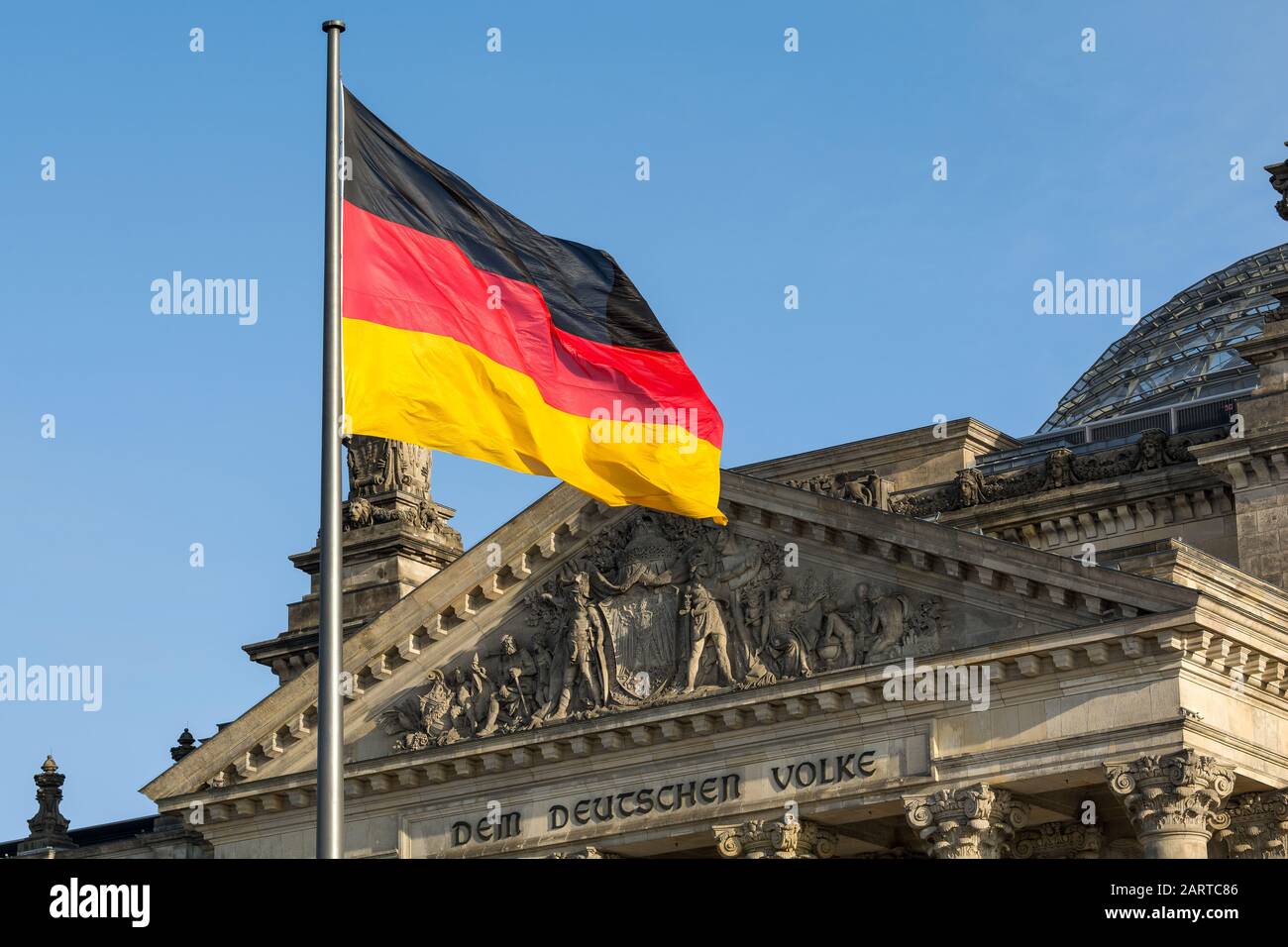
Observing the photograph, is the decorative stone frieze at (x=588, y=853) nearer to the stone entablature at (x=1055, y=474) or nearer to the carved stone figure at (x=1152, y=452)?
the stone entablature at (x=1055, y=474)

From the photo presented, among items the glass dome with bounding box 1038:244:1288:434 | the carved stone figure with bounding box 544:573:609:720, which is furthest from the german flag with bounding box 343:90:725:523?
the glass dome with bounding box 1038:244:1288:434

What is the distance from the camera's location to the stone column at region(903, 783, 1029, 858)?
45.1 m

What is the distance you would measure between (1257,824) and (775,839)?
8.69 m

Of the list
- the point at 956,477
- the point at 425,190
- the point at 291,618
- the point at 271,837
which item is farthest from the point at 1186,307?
the point at 425,190

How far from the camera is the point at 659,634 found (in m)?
50.0

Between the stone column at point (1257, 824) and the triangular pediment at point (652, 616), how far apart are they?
4.60m

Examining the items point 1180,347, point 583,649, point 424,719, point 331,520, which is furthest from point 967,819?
point 1180,347

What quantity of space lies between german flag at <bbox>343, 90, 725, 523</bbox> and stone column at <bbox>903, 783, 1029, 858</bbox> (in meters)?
18.3

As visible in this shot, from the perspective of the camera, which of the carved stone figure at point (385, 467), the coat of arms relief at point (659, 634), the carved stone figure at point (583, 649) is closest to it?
the coat of arms relief at point (659, 634)

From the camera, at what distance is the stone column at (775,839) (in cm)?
4719

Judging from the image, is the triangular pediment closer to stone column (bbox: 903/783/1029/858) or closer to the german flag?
stone column (bbox: 903/783/1029/858)

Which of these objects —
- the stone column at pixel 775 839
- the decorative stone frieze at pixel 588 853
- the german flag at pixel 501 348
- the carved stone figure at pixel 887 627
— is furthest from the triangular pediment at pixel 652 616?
the german flag at pixel 501 348

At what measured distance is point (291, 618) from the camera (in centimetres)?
6366

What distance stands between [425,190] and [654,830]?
24.0 metres
